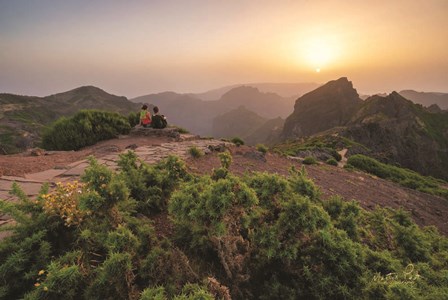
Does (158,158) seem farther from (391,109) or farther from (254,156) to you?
(391,109)

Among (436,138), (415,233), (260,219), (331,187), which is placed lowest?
(436,138)

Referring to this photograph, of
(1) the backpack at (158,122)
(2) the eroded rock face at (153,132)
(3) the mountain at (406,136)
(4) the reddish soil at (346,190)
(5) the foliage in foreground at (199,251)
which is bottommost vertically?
(3) the mountain at (406,136)

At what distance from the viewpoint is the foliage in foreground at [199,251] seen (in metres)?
2.69

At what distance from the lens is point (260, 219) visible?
371 centimetres

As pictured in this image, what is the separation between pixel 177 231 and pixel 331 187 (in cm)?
756

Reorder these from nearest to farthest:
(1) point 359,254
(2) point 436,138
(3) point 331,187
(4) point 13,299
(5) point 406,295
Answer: (5) point 406,295 < (4) point 13,299 < (1) point 359,254 < (3) point 331,187 < (2) point 436,138

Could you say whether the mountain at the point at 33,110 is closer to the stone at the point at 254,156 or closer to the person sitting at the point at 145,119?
the person sitting at the point at 145,119

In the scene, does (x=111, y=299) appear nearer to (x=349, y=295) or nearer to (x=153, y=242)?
(x=153, y=242)

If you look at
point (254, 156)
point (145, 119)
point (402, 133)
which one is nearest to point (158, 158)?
point (254, 156)

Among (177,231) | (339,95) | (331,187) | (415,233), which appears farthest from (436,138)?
(177,231)

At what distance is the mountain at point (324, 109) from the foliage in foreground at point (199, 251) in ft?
339

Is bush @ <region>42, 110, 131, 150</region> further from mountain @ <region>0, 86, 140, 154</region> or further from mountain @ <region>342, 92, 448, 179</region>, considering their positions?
mountain @ <region>342, 92, 448, 179</region>

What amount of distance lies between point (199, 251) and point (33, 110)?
9741 centimetres

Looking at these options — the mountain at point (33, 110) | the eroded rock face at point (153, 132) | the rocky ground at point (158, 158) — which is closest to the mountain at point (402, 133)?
the rocky ground at point (158, 158)
